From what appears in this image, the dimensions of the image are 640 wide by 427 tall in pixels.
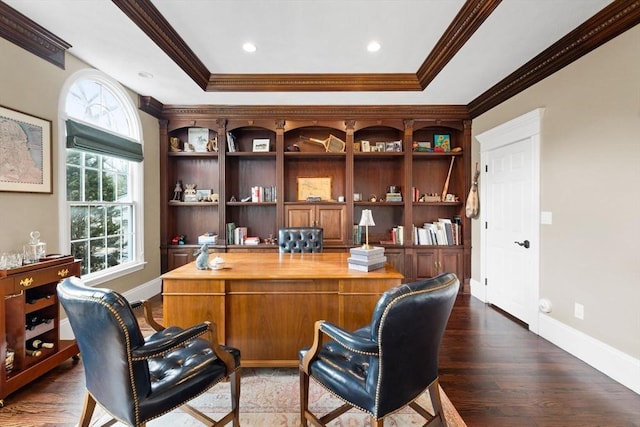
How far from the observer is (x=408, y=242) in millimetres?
4289

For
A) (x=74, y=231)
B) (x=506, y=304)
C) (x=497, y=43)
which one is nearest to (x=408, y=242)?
(x=506, y=304)

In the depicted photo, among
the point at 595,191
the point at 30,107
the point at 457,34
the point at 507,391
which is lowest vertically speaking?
the point at 507,391

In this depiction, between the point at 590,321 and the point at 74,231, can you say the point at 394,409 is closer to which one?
the point at 590,321

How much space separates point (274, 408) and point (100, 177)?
9.97 feet

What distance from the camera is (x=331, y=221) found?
4.32 meters

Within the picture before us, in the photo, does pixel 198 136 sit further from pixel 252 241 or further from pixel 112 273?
pixel 112 273

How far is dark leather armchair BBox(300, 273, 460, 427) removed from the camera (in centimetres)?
124

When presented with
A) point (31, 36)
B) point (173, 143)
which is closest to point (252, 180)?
point (173, 143)

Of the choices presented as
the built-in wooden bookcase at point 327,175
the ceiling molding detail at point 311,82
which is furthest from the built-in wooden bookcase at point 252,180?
the ceiling molding detail at point 311,82

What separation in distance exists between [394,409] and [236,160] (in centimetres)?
401

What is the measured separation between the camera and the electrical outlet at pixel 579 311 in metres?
2.45

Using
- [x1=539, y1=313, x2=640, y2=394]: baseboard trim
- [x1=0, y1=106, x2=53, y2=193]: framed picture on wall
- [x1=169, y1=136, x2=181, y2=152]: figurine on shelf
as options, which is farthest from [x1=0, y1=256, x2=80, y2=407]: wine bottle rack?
[x1=539, y1=313, x2=640, y2=394]: baseboard trim

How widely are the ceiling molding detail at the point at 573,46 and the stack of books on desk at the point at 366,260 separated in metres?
2.35

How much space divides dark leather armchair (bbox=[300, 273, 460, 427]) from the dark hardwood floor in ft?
2.58
